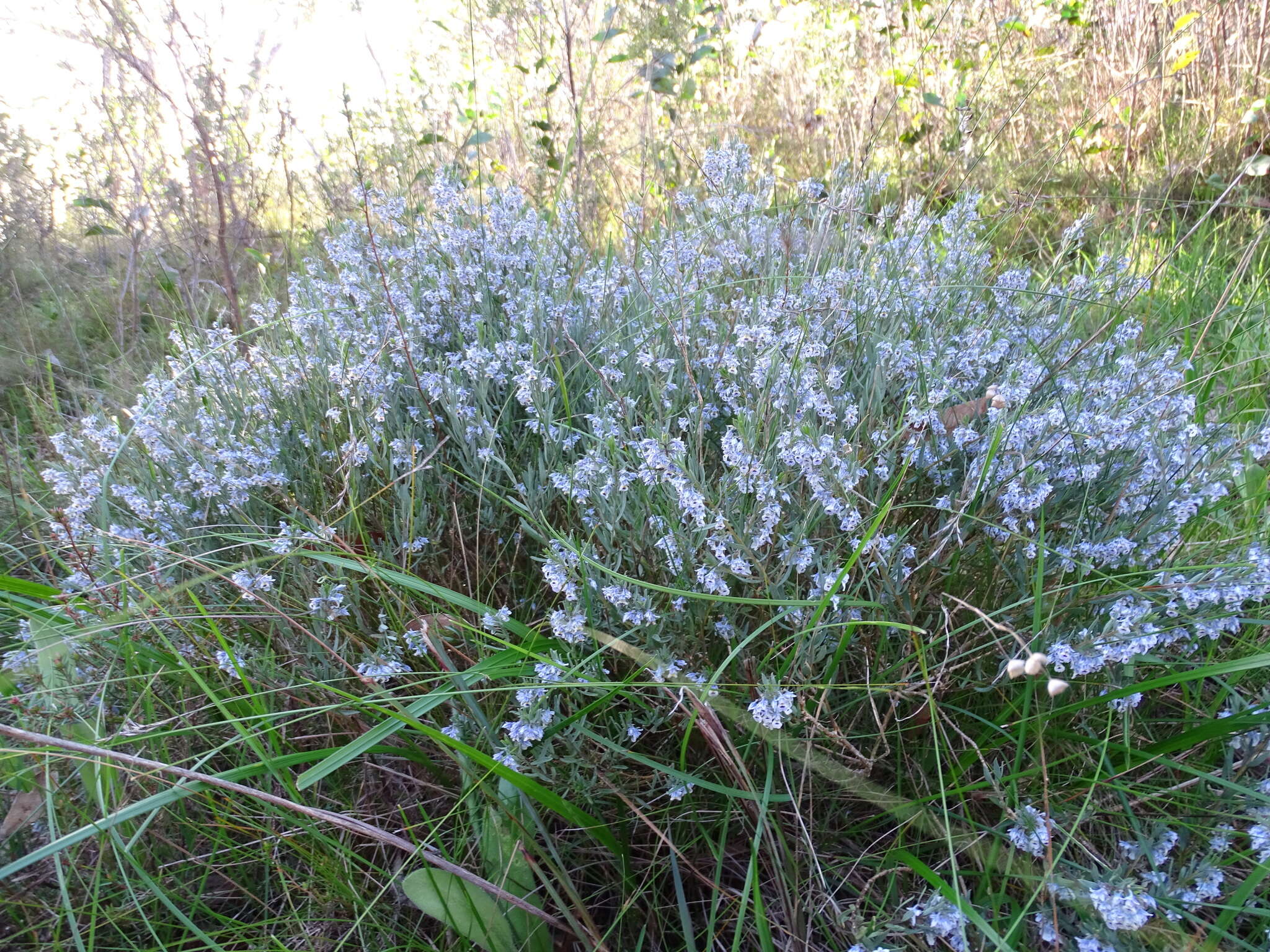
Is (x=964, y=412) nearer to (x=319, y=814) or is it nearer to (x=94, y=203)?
(x=319, y=814)

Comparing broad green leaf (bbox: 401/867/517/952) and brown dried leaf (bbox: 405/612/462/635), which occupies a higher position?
brown dried leaf (bbox: 405/612/462/635)

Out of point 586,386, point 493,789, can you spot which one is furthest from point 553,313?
point 493,789

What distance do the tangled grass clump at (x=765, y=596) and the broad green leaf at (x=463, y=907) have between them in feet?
0.40

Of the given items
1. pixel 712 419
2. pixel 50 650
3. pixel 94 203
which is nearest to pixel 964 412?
pixel 712 419

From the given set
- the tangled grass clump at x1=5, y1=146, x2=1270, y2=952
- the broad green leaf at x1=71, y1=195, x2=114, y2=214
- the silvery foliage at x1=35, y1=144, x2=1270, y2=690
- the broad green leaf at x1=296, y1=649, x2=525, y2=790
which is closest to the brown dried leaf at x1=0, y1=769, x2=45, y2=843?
the tangled grass clump at x1=5, y1=146, x2=1270, y2=952

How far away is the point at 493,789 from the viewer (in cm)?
148

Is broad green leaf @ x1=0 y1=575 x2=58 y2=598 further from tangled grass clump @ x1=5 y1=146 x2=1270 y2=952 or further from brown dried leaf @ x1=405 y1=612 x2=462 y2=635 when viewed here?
brown dried leaf @ x1=405 y1=612 x2=462 y2=635

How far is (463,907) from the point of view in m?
1.43

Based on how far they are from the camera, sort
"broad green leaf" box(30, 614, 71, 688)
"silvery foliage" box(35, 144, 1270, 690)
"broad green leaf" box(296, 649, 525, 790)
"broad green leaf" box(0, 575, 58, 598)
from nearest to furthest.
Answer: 1. "broad green leaf" box(296, 649, 525, 790)
2. "silvery foliage" box(35, 144, 1270, 690)
3. "broad green leaf" box(30, 614, 71, 688)
4. "broad green leaf" box(0, 575, 58, 598)

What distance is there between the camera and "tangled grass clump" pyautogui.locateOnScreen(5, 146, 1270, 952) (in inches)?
53.9

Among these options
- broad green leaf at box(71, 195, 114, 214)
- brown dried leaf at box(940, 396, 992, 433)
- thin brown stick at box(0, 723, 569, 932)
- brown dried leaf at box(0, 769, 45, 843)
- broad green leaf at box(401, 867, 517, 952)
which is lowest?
broad green leaf at box(401, 867, 517, 952)

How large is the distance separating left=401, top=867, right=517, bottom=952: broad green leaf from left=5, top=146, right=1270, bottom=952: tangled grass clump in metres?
0.12

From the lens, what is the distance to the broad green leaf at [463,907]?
4.58 ft

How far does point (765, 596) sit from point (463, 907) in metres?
0.77
